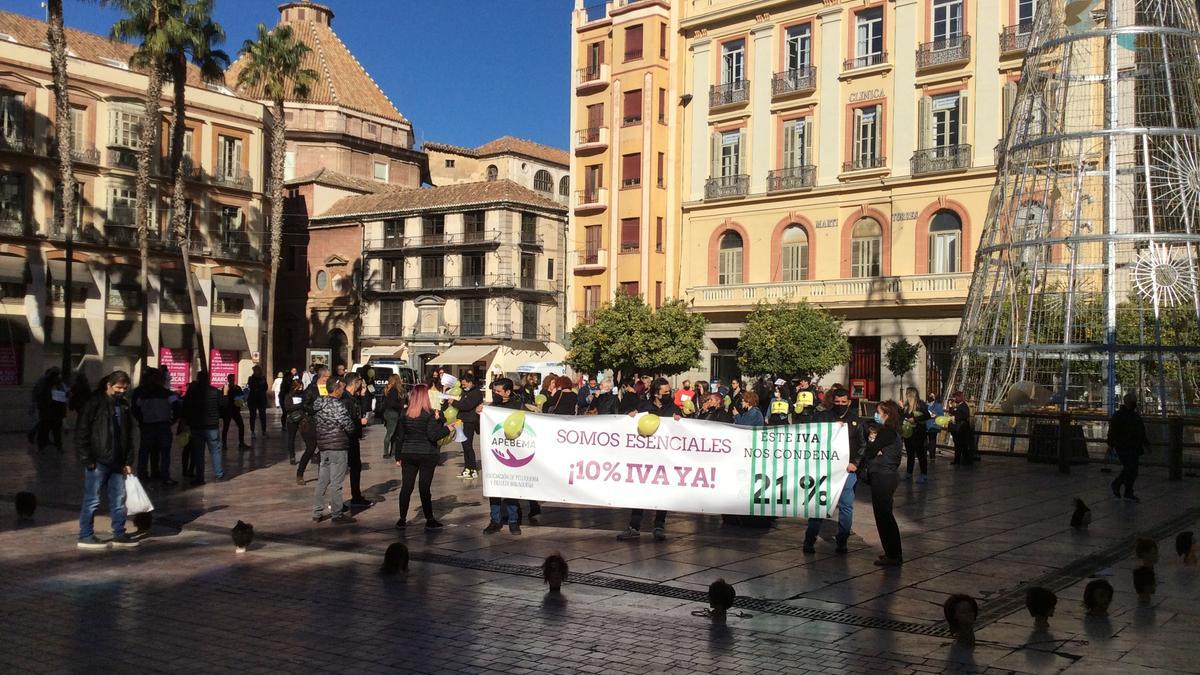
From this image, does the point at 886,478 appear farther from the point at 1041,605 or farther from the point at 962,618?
the point at 962,618

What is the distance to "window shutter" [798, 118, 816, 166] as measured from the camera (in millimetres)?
43625

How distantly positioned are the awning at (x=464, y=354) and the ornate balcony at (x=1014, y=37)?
3280 centimetres

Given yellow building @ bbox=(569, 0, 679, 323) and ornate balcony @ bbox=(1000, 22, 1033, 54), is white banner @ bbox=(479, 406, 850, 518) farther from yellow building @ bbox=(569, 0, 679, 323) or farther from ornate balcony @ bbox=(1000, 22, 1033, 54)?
yellow building @ bbox=(569, 0, 679, 323)

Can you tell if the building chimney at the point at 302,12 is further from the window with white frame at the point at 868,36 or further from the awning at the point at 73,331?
the window with white frame at the point at 868,36

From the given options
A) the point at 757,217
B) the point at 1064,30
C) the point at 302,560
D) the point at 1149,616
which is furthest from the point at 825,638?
A: the point at 757,217

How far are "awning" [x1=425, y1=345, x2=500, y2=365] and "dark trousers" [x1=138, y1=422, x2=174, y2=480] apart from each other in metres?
43.9

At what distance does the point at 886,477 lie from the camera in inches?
448

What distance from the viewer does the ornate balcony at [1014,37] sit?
3794 centimetres

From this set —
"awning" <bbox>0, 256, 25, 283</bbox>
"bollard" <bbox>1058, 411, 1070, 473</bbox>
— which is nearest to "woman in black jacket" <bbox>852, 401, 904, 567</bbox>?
"bollard" <bbox>1058, 411, 1070, 473</bbox>

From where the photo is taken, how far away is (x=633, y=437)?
12852 mm

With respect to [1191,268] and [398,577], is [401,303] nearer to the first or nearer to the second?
[1191,268]

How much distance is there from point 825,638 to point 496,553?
447 cm

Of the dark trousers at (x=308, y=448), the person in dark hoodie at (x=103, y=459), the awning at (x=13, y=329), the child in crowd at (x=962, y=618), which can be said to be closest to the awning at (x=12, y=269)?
the awning at (x=13, y=329)

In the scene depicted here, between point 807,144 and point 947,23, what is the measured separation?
6567 millimetres
